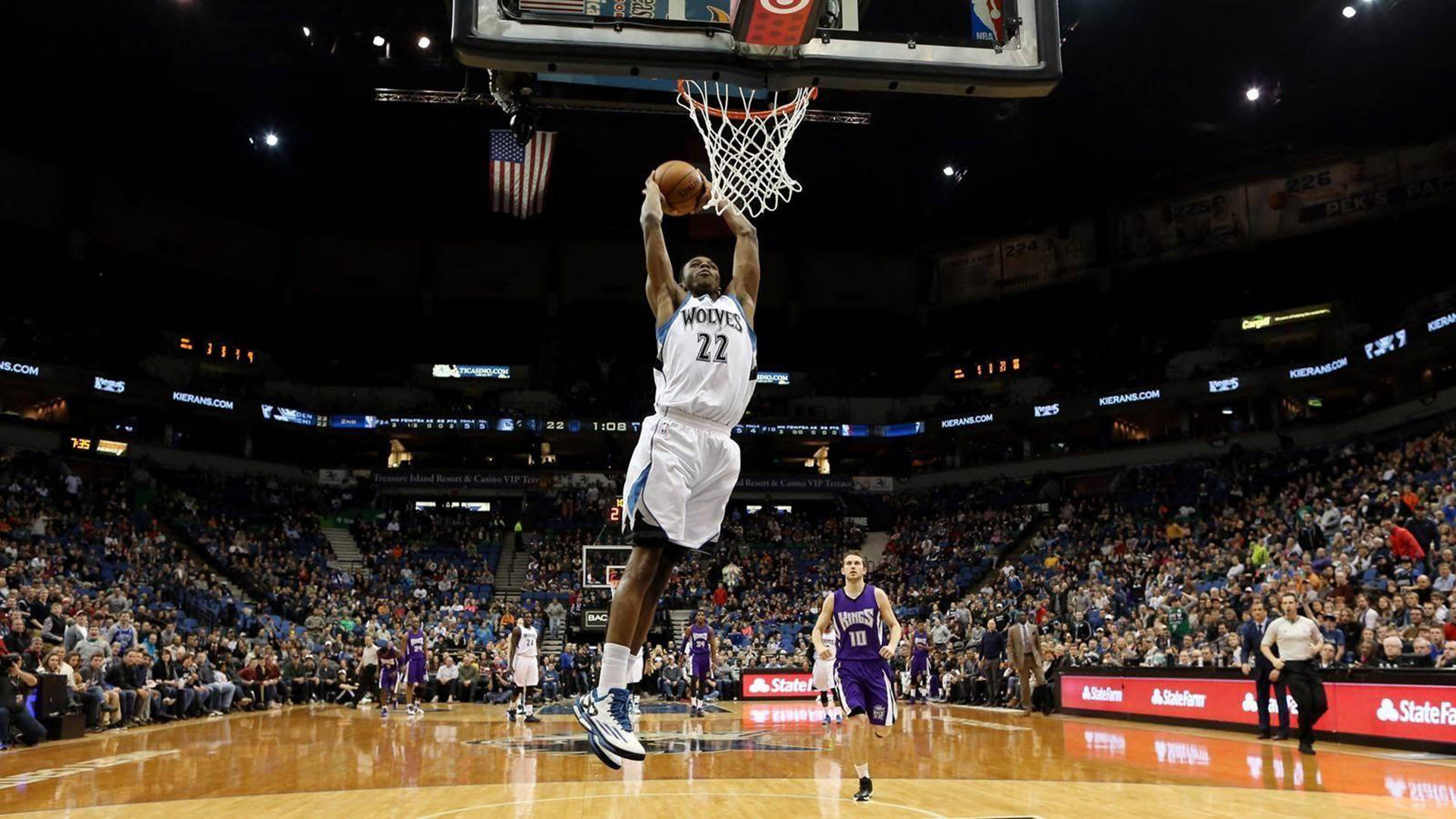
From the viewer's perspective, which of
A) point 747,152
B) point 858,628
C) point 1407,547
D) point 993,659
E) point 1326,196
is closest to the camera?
point 747,152

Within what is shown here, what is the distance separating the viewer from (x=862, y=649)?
853cm

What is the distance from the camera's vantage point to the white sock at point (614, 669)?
4234mm

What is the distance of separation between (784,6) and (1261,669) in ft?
34.0

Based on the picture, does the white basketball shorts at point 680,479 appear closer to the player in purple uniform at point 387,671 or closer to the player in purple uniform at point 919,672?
the player in purple uniform at point 387,671

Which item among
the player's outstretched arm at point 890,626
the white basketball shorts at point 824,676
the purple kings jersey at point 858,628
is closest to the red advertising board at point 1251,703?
the white basketball shorts at point 824,676

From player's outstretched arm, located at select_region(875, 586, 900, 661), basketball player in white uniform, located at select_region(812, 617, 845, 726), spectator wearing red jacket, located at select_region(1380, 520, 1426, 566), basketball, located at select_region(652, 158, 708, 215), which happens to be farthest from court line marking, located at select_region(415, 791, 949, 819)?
spectator wearing red jacket, located at select_region(1380, 520, 1426, 566)

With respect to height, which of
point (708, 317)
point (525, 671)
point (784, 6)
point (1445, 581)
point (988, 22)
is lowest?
point (525, 671)

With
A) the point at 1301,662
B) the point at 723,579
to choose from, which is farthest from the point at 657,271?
the point at 723,579

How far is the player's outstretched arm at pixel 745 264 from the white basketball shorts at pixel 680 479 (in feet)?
2.06

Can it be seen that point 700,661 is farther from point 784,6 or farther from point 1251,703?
point 784,6

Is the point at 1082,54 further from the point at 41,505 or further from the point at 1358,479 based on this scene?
the point at 41,505

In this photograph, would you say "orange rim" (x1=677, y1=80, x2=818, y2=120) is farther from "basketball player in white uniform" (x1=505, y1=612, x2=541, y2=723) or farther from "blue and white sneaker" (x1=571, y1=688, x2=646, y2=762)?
"basketball player in white uniform" (x1=505, y1=612, x2=541, y2=723)

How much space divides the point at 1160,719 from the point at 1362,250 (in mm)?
21935

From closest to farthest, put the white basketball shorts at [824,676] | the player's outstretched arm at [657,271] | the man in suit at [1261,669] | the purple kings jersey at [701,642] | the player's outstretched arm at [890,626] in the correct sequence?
1. the player's outstretched arm at [657,271]
2. the player's outstretched arm at [890,626]
3. the man in suit at [1261,669]
4. the white basketball shorts at [824,676]
5. the purple kings jersey at [701,642]
